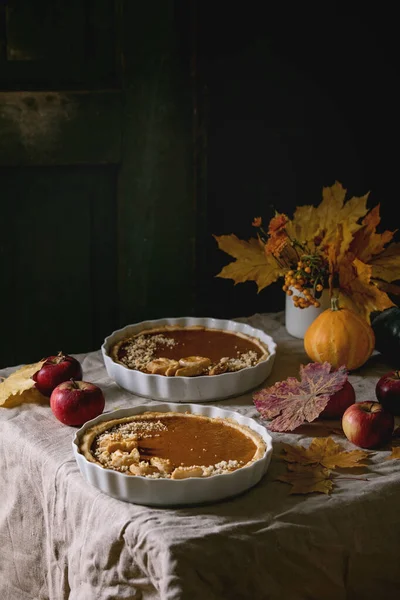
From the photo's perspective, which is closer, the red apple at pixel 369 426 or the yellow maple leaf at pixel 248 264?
the red apple at pixel 369 426

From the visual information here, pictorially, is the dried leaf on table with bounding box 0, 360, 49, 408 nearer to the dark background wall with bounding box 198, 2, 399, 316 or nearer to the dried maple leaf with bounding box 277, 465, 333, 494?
the dried maple leaf with bounding box 277, 465, 333, 494

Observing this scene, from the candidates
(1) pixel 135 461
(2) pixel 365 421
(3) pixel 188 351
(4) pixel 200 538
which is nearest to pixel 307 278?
(3) pixel 188 351

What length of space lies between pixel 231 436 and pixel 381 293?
0.67m

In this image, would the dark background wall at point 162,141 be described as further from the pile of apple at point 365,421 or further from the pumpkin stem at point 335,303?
the pile of apple at point 365,421

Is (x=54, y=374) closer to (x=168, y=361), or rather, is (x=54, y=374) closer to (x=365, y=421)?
(x=168, y=361)

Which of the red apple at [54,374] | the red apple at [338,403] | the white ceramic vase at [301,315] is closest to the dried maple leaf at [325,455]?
the red apple at [338,403]

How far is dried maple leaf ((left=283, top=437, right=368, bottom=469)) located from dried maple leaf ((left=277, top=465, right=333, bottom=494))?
0.02 meters

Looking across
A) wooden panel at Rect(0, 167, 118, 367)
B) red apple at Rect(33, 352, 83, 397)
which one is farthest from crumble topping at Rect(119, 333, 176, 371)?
wooden panel at Rect(0, 167, 118, 367)

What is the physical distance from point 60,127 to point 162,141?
1.14 feet

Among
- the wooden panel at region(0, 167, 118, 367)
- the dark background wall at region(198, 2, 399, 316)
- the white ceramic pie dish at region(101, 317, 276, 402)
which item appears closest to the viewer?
the white ceramic pie dish at region(101, 317, 276, 402)

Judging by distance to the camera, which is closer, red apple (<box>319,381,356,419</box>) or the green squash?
red apple (<box>319,381,356,419</box>)

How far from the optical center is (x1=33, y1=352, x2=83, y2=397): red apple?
183cm

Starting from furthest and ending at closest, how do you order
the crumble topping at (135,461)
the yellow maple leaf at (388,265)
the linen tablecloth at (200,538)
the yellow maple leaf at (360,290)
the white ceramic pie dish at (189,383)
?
the yellow maple leaf at (388,265) → the yellow maple leaf at (360,290) → the white ceramic pie dish at (189,383) → the crumble topping at (135,461) → the linen tablecloth at (200,538)

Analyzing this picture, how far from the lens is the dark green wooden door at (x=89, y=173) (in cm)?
253
